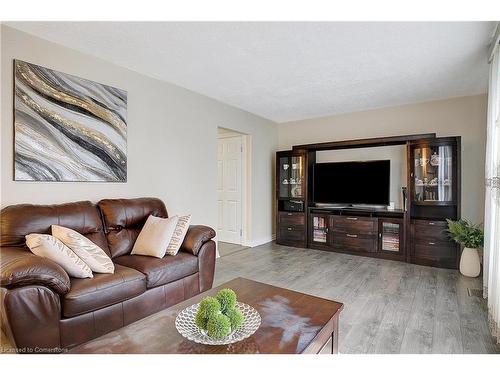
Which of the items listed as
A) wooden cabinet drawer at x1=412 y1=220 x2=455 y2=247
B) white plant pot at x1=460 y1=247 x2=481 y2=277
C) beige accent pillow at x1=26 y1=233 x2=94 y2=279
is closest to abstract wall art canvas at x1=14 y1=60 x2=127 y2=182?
beige accent pillow at x1=26 y1=233 x2=94 y2=279

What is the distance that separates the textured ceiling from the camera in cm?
231

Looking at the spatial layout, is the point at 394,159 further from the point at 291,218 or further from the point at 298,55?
the point at 298,55

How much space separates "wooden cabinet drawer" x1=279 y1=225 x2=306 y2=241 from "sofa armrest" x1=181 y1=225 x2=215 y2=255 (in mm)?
2494

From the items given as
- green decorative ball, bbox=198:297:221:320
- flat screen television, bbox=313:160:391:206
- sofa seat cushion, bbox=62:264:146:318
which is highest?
flat screen television, bbox=313:160:391:206

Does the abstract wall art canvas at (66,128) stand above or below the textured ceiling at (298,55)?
below

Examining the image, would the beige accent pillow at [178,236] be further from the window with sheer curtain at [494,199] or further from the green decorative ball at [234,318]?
the window with sheer curtain at [494,199]

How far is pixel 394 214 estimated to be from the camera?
4168 millimetres

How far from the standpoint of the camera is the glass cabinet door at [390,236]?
162 inches

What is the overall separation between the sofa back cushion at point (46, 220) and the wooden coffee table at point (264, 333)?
136cm

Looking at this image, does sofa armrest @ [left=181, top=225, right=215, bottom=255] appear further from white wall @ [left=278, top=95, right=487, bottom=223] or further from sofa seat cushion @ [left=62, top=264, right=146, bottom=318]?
white wall @ [left=278, top=95, right=487, bottom=223]

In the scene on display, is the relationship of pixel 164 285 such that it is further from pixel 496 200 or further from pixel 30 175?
pixel 496 200

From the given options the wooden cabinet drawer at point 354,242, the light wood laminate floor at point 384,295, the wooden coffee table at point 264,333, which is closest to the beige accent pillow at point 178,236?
the light wood laminate floor at point 384,295
